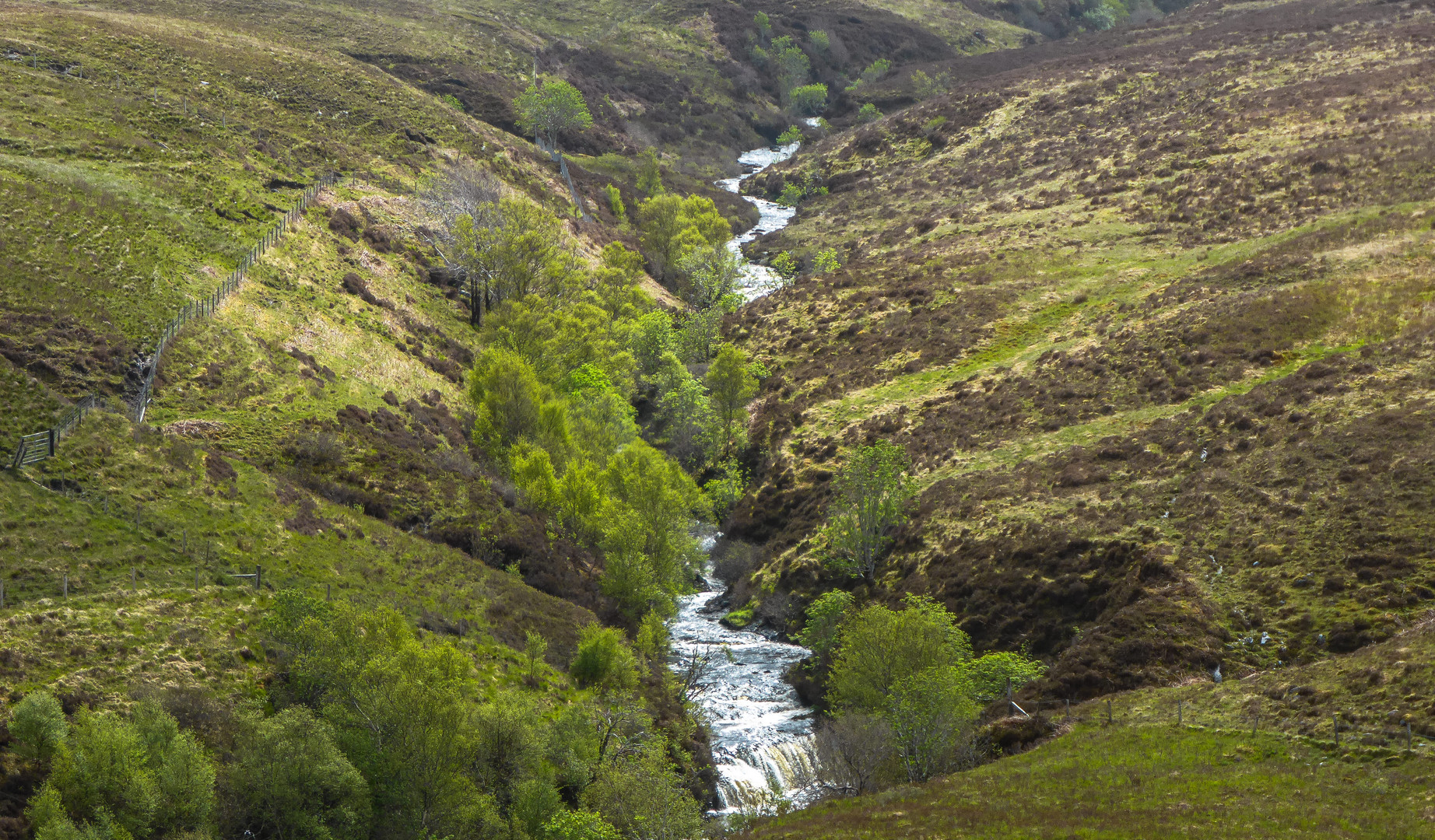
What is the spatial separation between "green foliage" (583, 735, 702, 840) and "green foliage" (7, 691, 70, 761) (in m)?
17.3

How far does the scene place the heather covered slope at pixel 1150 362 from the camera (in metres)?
44.6

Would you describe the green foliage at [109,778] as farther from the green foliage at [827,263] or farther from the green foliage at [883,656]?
the green foliage at [827,263]

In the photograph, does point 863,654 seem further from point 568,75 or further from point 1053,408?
point 568,75

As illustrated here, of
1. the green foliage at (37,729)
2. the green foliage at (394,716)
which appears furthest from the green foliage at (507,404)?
the green foliage at (37,729)

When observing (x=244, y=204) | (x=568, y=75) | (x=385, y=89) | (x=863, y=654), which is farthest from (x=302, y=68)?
(x=863, y=654)

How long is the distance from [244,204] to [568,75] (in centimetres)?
9194

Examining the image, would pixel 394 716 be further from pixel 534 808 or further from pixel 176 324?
pixel 176 324

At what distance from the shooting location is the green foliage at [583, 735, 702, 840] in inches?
1467

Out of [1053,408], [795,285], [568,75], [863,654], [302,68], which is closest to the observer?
[863,654]

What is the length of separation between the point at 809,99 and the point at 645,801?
16286 cm

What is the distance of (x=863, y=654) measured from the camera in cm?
4553

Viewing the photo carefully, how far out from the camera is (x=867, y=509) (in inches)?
2309

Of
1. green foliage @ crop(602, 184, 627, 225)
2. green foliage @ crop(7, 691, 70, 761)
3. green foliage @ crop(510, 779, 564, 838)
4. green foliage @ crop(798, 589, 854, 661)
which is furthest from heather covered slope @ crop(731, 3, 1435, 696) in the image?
green foliage @ crop(7, 691, 70, 761)

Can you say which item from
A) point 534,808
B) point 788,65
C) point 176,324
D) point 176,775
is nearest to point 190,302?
point 176,324
